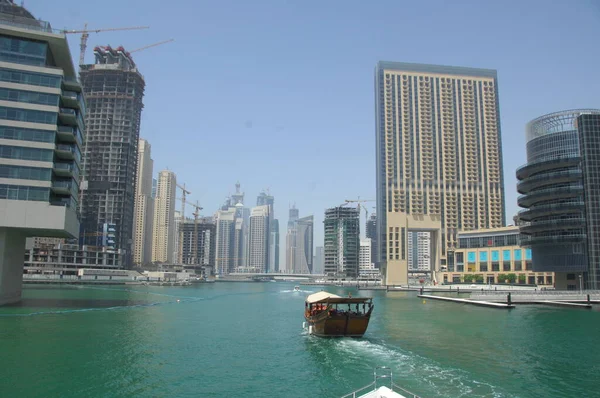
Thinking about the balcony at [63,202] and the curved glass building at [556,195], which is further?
the curved glass building at [556,195]

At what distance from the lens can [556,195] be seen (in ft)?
362

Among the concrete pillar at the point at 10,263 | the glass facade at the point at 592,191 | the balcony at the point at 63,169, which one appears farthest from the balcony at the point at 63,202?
the glass facade at the point at 592,191

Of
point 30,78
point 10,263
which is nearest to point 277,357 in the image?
point 10,263

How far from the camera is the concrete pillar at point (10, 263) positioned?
73000 mm

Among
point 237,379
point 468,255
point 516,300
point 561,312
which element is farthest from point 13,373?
point 468,255

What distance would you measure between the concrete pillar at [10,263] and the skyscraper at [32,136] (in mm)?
160

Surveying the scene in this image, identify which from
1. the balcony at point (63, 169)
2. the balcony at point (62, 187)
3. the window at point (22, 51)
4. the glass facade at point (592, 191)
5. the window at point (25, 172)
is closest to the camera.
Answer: the window at point (25, 172)

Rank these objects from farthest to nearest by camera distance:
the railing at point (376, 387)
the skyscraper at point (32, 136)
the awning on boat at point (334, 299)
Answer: the skyscraper at point (32, 136) < the awning on boat at point (334, 299) < the railing at point (376, 387)

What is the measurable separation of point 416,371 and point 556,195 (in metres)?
90.8

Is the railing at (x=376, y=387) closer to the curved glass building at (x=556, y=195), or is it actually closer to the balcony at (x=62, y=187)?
the balcony at (x=62, y=187)

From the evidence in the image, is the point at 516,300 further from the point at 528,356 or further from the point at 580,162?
the point at 528,356

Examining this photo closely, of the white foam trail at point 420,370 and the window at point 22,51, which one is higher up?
the window at point 22,51

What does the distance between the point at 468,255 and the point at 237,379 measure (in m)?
175

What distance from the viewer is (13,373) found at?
33844mm
